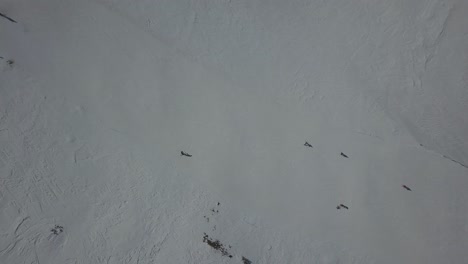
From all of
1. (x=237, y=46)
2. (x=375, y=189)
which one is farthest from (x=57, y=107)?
(x=375, y=189)

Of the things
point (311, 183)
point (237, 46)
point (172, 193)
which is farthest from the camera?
point (237, 46)

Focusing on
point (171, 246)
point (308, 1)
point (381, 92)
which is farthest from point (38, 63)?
point (381, 92)

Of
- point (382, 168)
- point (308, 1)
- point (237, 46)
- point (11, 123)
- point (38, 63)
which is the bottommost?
point (11, 123)

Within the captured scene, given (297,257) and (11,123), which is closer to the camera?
(11,123)

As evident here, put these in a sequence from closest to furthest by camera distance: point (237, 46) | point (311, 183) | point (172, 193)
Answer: point (172, 193)
point (311, 183)
point (237, 46)

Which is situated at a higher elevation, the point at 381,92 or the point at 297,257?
Result: the point at 381,92

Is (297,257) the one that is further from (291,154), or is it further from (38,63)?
(38,63)
